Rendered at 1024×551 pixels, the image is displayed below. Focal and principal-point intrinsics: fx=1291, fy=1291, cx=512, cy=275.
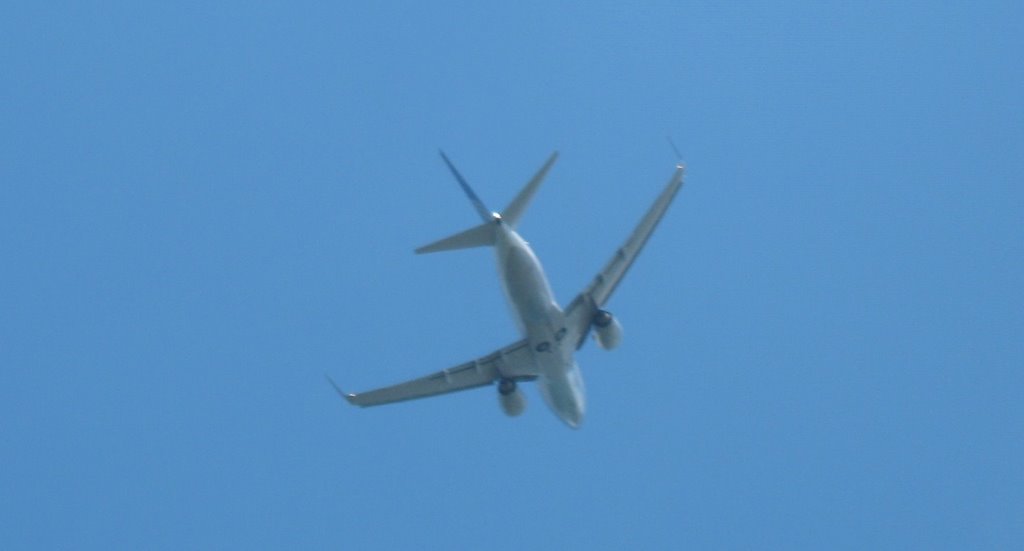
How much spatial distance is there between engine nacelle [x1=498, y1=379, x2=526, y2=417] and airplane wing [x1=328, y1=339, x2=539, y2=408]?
0.33m

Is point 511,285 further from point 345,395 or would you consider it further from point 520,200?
point 345,395

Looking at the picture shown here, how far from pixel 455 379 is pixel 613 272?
8.10 metres

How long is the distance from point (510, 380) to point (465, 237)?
31.9ft

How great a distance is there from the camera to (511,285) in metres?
46.3

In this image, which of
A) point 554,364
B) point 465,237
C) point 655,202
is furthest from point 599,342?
point 465,237

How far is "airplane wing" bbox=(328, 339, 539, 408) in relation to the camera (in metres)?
53.0

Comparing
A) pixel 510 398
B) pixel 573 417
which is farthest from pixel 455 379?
pixel 573 417

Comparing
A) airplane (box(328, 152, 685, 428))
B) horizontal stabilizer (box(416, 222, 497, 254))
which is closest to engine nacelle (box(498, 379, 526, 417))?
airplane (box(328, 152, 685, 428))

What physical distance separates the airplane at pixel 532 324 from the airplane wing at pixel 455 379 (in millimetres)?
41

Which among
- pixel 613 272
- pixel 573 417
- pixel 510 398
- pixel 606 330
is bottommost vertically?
pixel 573 417

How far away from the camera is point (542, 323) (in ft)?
160

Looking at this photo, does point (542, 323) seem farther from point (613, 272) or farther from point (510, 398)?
point (510, 398)

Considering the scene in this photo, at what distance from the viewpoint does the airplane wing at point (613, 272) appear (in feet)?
167

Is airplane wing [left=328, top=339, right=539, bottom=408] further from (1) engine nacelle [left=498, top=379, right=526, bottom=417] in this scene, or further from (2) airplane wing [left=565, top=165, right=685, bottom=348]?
(2) airplane wing [left=565, top=165, right=685, bottom=348]
